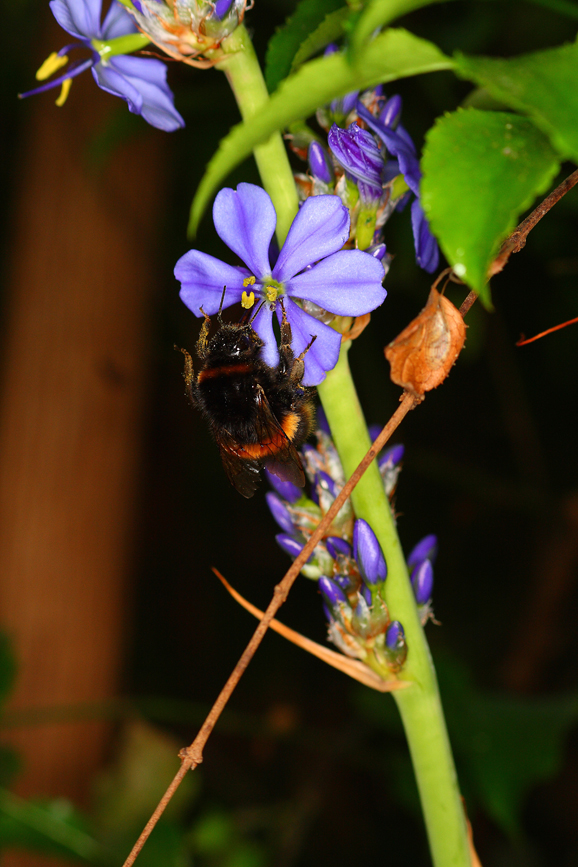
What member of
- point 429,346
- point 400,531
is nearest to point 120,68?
point 429,346

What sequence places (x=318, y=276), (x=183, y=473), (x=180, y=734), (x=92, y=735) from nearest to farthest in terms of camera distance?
(x=318, y=276) < (x=92, y=735) < (x=180, y=734) < (x=183, y=473)

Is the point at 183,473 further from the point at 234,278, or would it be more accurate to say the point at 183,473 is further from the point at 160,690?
the point at 234,278

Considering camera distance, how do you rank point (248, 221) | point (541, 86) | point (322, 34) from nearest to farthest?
1. point (541, 86)
2. point (322, 34)
3. point (248, 221)

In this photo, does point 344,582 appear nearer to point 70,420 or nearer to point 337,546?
point 337,546

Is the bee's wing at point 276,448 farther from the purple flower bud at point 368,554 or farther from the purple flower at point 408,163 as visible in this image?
the purple flower at point 408,163

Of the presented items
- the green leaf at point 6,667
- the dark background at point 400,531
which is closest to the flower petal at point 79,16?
the dark background at point 400,531

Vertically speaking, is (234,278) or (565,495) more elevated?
(234,278)

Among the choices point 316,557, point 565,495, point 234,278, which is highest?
point 234,278

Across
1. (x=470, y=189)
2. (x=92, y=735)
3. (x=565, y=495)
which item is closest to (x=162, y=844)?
(x=92, y=735)
